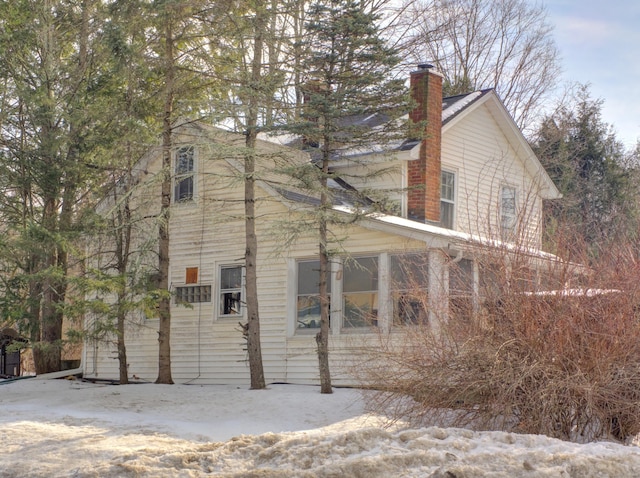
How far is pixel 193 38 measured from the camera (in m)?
17.2

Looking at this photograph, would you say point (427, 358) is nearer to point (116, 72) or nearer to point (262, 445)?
point (262, 445)

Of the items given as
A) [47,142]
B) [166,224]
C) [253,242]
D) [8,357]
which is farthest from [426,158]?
[8,357]

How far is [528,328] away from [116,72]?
10539 mm

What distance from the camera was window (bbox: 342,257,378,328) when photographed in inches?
643

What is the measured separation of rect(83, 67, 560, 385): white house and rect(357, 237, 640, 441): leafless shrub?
4.36 m

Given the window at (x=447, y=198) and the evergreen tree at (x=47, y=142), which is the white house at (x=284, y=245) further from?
the evergreen tree at (x=47, y=142)

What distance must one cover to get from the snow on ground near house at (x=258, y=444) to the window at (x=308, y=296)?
272 centimetres

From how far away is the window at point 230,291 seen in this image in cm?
1831

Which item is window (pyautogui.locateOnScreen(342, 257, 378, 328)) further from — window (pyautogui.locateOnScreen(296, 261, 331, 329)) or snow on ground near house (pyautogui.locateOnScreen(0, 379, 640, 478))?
snow on ground near house (pyautogui.locateOnScreen(0, 379, 640, 478))

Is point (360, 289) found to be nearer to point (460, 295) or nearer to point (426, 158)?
point (426, 158)

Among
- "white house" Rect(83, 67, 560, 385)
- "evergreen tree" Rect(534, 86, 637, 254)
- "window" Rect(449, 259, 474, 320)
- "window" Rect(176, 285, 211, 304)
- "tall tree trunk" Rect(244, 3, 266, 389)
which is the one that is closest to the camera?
"window" Rect(449, 259, 474, 320)

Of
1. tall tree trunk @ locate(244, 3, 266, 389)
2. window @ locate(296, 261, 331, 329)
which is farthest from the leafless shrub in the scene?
window @ locate(296, 261, 331, 329)

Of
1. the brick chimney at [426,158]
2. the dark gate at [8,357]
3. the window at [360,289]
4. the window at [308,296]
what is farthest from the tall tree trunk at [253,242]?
the dark gate at [8,357]

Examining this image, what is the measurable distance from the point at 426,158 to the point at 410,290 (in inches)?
315
